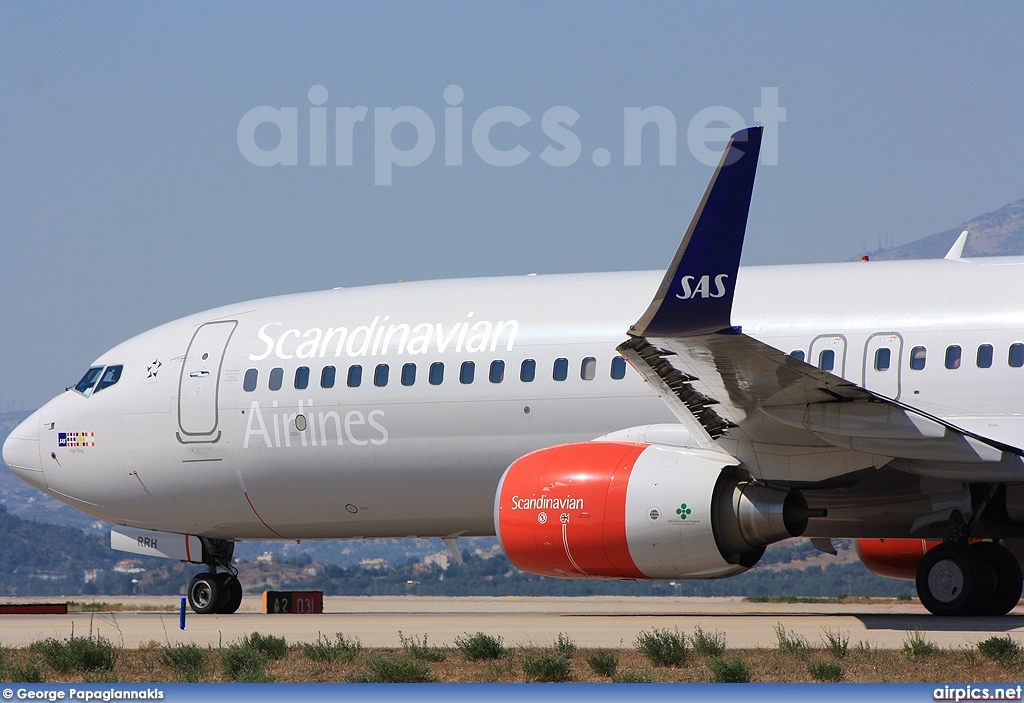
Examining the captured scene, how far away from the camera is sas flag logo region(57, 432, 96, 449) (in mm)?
18125

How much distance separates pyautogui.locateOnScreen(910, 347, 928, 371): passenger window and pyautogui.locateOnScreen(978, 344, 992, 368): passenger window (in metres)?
0.52

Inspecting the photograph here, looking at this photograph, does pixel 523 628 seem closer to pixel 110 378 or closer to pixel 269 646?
pixel 269 646

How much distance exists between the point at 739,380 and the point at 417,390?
16.6ft

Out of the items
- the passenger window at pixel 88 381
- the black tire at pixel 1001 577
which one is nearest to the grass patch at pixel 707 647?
the black tire at pixel 1001 577

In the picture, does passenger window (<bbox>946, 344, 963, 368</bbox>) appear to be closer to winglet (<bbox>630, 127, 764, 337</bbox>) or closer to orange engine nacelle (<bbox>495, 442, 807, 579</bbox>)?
orange engine nacelle (<bbox>495, 442, 807, 579</bbox>)

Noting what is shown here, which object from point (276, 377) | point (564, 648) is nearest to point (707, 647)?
point (564, 648)

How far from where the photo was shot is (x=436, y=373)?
16188 mm

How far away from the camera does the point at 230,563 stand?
18.6m

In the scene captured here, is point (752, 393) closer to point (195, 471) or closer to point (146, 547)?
point (195, 471)

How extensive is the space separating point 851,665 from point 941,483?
440 centimetres

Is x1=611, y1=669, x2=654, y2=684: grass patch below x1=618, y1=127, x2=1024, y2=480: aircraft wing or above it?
below

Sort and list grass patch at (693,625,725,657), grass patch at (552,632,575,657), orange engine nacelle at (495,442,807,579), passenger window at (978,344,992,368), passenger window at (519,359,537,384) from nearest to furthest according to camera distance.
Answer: grass patch at (693,625,725,657), grass patch at (552,632,575,657), orange engine nacelle at (495,442,807,579), passenger window at (978,344,992,368), passenger window at (519,359,537,384)

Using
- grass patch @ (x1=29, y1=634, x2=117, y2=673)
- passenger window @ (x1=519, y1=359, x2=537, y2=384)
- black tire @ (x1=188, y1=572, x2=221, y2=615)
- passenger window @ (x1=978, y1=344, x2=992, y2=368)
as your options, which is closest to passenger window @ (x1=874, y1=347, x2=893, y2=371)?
passenger window @ (x1=978, y1=344, x2=992, y2=368)

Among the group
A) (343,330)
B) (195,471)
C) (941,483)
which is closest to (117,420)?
(195,471)
